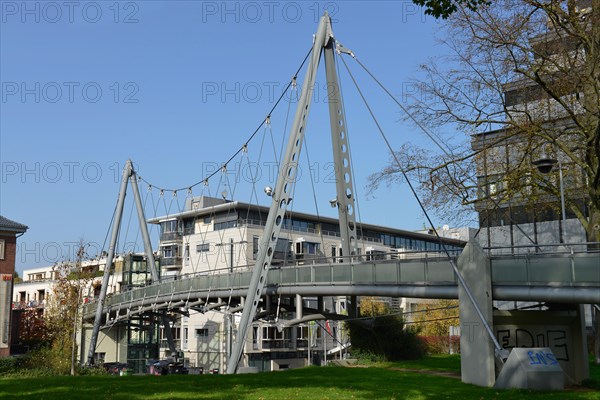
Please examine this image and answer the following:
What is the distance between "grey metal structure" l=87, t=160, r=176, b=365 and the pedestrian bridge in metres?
14.1

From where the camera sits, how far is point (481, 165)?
102 feet

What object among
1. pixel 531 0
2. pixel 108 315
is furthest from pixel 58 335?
pixel 531 0

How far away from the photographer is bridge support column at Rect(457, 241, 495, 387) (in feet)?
74.6

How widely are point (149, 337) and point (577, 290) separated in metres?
60.4

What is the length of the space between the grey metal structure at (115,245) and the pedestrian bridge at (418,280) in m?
14.1

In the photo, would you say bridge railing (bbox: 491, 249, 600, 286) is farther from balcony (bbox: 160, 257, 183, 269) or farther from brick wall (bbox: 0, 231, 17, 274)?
balcony (bbox: 160, 257, 183, 269)

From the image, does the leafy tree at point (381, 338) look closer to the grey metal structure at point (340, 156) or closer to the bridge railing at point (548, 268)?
the grey metal structure at point (340, 156)

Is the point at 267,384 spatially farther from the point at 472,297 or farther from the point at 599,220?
the point at 599,220

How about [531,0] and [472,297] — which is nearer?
[472,297]

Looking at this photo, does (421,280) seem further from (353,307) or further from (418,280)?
(353,307)

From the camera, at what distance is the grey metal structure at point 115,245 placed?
59.8 meters

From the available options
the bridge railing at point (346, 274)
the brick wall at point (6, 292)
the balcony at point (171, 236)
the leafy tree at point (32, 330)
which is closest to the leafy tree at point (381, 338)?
the bridge railing at point (346, 274)

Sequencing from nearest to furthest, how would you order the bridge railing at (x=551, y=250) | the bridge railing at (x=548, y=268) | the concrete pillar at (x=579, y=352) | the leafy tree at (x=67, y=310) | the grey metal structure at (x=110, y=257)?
the bridge railing at (x=548, y=268) → the bridge railing at (x=551, y=250) → the concrete pillar at (x=579, y=352) → the leafy tree at (x=67, y=310) → the grey metal structure at (x=110, y=257)

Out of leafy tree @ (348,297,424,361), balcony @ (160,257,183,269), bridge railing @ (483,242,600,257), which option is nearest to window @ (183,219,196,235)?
balcony @ (160,257,183,269)
